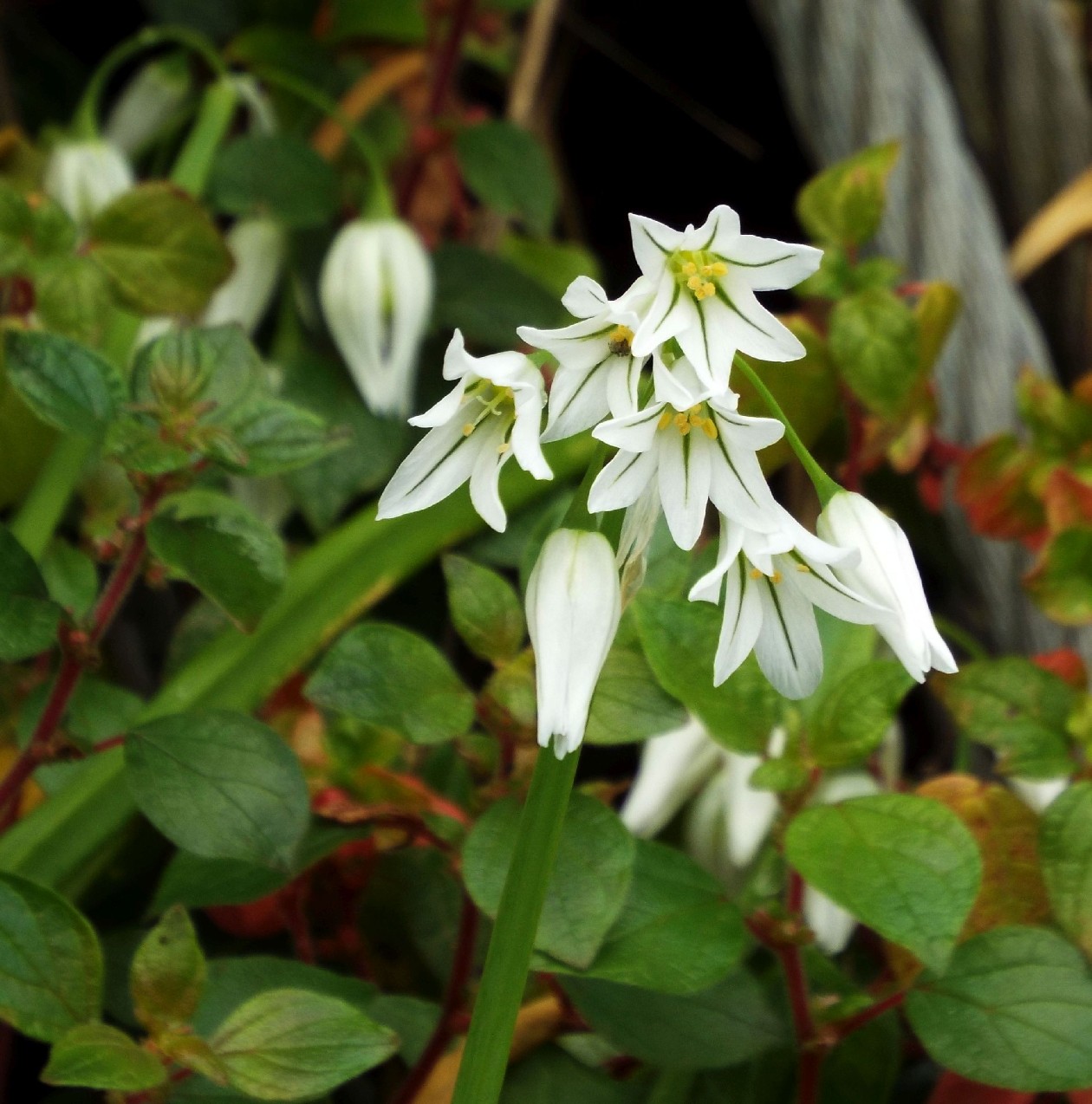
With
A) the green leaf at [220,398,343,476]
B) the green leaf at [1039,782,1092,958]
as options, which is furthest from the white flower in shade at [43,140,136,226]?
the green leaf at [1039,782,1092,958]

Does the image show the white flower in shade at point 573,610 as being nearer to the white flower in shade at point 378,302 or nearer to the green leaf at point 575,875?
the green leaf at point 575,875

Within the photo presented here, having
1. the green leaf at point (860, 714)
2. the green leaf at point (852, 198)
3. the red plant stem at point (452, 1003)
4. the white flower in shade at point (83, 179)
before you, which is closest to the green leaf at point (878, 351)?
the green leaf at point (852, 198)

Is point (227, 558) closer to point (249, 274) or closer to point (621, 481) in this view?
point (621, 481)

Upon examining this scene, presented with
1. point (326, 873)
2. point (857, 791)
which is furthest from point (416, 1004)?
point (857, 791)

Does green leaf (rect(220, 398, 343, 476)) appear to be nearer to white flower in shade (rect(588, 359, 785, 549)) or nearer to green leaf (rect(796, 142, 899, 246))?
white flower in shade (rect(588, 359, 785, 549))

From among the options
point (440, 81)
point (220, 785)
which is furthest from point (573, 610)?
point (440, 81)

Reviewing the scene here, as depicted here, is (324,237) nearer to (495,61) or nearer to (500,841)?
(495,61)

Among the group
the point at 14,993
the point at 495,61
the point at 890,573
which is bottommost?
the point at 14,993
